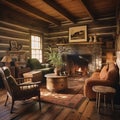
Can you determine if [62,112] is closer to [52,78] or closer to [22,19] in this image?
[52,78]

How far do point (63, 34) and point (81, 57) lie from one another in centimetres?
173

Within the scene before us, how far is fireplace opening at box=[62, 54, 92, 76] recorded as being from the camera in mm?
7055

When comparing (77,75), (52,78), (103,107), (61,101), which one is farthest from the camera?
(77,75)

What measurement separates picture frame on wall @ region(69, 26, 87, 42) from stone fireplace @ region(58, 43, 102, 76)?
0.33 m

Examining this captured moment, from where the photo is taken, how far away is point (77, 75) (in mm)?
7152

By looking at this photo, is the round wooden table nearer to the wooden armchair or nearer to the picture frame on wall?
the wooden armchair

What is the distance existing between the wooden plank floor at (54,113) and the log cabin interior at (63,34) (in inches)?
6.9

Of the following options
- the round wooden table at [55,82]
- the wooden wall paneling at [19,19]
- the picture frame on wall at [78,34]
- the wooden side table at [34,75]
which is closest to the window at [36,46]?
the wooden wall paneling at [19,19]

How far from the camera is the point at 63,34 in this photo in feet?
23.9

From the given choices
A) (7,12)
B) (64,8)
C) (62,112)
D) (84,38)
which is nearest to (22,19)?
(7,12)

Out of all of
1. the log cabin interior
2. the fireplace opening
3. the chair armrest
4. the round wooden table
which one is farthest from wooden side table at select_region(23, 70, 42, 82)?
the chair armrest

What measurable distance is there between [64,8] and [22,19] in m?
2.10

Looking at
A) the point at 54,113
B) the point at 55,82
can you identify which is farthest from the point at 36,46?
the point at 54,113

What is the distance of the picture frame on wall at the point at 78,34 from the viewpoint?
6.58 m
